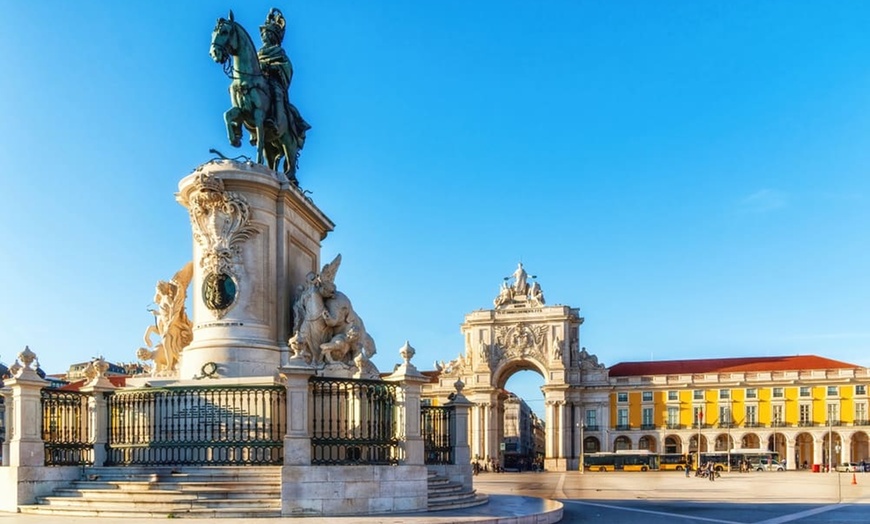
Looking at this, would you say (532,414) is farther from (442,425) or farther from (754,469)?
(442,425)

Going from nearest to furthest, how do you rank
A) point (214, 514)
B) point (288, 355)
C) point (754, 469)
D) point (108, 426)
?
point (214, 514)
point (108, 426)
point (288, 355)
point (754, 469)

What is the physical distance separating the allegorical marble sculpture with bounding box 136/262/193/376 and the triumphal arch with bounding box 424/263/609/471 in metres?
72.4

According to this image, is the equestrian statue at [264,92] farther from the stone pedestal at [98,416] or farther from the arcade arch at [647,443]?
the arcade arch at [647,443]

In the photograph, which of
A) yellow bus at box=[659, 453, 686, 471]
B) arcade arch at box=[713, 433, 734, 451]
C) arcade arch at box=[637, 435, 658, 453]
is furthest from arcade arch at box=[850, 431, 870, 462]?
yellow bus at box=[659, 453, 686, 471]

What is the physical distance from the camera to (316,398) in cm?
1259

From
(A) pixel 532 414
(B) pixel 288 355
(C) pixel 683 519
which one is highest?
(B) pixel 288 355

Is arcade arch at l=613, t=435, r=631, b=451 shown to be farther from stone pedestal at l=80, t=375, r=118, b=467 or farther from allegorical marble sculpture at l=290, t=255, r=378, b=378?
stone pedestal at l=80, t=375, r=118, b=467

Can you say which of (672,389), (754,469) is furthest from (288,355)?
(672,389)

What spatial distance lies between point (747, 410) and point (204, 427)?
8506cm

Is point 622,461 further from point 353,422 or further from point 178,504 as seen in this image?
point 178,504

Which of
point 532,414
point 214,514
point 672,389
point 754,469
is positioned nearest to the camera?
point 214,514

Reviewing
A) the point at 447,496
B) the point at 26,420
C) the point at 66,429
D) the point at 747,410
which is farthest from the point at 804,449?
the point at 26,420

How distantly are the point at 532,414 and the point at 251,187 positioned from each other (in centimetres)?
16956

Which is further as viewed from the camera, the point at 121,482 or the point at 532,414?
the point at 532,414
